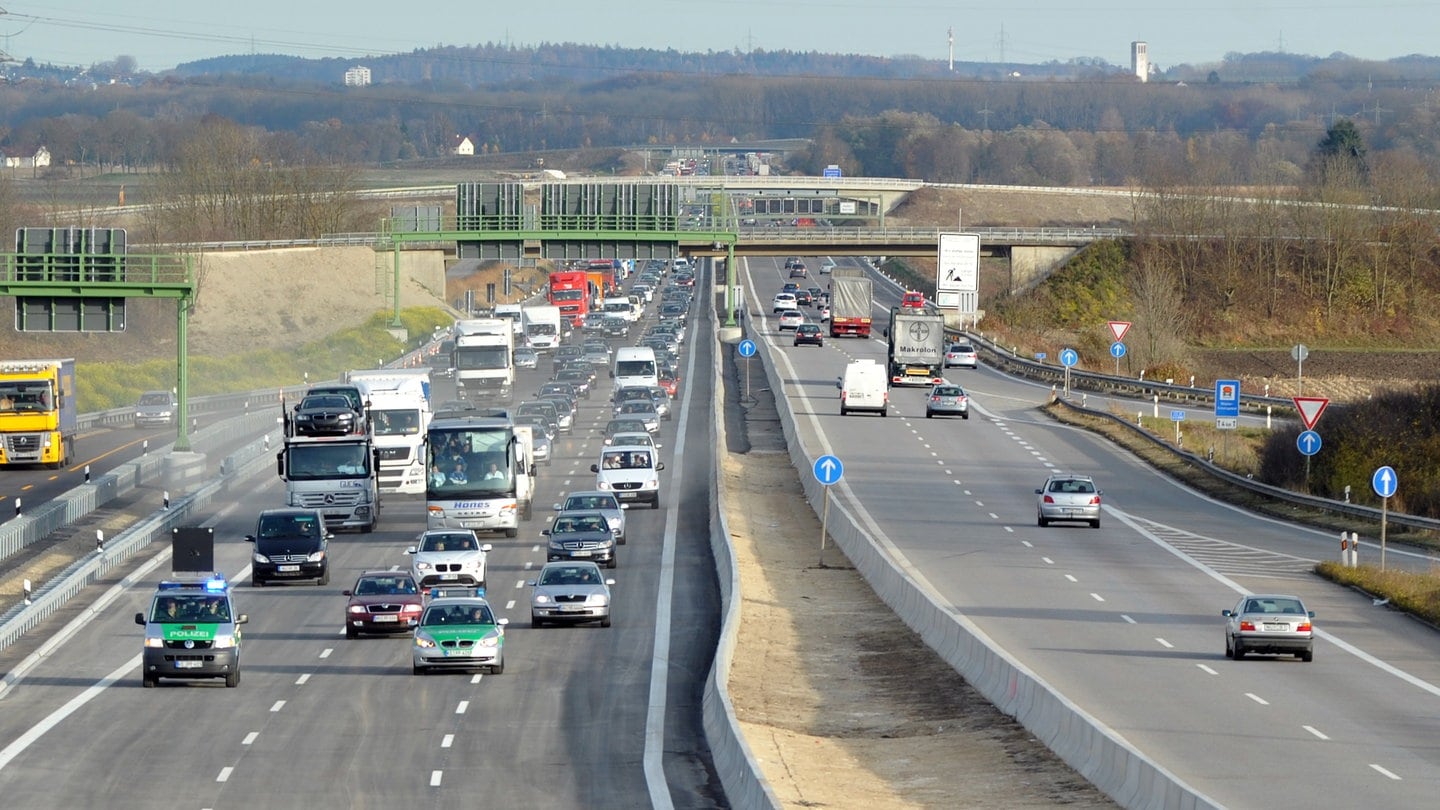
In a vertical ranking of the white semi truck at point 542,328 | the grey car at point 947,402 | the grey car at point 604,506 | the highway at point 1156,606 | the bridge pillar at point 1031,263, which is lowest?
the highway at point 1156,606

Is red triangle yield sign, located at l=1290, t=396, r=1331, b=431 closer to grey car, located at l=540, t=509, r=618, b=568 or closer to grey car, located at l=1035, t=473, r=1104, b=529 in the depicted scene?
grey car, located at l=1035, t=473, r=1104, b=529

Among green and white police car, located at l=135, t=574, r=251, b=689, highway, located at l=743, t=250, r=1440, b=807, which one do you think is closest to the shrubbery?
highway, located at l=743, t=250, r=1440, b=807

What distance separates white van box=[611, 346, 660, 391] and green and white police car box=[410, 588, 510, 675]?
5012 cm

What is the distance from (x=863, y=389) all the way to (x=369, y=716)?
4911 centimetres

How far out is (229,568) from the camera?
152ft

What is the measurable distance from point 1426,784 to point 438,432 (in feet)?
98.0

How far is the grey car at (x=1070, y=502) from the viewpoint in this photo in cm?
5169

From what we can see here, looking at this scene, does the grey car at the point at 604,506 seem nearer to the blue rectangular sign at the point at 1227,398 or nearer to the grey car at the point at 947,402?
the blue rectangular sign at the point at 1227,398

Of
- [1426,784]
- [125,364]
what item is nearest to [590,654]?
[1426,784]

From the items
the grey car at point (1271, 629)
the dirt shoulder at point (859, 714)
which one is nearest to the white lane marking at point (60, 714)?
the dirt shoulder at point (859, 714)

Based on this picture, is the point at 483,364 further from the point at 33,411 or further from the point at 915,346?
the point at 33,411

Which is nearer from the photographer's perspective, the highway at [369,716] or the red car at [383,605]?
the highway at [369,716]

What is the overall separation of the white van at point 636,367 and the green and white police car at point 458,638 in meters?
50.1

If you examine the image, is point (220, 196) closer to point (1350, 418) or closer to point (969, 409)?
point (969, 409)
